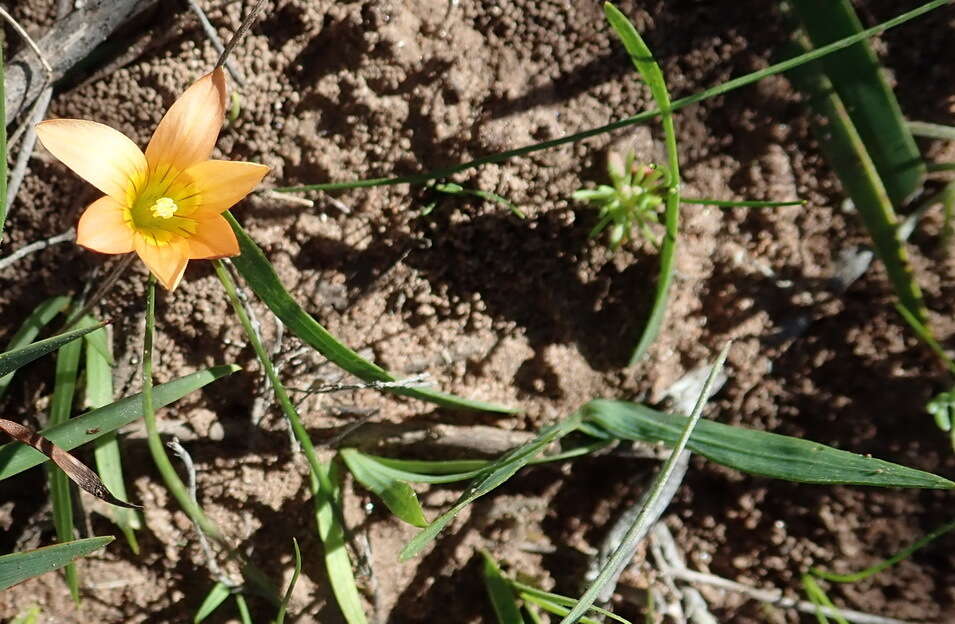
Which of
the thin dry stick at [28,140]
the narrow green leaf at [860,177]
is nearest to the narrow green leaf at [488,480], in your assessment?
the narrow green leaf at [860,177]

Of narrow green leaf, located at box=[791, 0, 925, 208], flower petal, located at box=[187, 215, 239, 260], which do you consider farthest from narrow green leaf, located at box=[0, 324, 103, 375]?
narrow green leaf, located at box=[791, 0, 925, 208]

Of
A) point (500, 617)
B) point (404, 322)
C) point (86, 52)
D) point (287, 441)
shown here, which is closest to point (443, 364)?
point (404, 322)

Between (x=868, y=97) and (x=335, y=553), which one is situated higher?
(x=868, y=97)

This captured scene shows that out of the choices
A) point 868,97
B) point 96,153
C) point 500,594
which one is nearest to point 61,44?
point 96,153

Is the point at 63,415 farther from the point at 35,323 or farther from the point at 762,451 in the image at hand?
the point at 762,451

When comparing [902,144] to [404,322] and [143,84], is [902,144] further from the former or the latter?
[143,84]

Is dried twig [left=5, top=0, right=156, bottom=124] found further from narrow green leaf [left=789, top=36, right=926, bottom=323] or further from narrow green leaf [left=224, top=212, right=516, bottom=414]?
narrow green leaf [left=789, top=36, right=926, bottom=323]

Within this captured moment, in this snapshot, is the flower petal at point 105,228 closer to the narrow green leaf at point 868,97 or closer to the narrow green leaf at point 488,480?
the narrow green leaf at point 488,480
